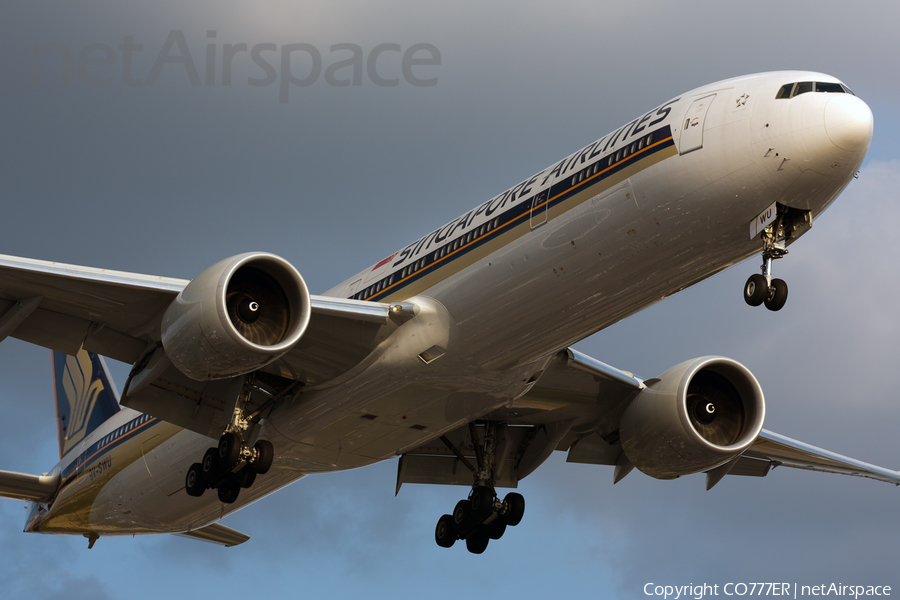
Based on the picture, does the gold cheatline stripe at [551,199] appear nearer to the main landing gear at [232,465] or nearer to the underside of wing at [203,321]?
the underside of wing at [203,321]

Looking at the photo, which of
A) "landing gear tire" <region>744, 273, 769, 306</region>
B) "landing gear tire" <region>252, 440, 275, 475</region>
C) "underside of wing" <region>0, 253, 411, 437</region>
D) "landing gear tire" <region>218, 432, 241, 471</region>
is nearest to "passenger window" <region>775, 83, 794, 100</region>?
"landing gear tire" <region>744, 273, 769, 306</region>

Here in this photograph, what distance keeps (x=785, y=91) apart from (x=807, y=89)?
0.97 feet

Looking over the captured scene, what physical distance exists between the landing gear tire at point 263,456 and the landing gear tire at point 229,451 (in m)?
0.40

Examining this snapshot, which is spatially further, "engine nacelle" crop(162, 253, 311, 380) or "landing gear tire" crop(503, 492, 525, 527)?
"landing gear tire" crop(503, 492, 525, 527)

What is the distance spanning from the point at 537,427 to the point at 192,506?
8019 mm

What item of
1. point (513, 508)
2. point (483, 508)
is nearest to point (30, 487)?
point (483, 508)

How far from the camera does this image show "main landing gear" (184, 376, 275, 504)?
18016 mm

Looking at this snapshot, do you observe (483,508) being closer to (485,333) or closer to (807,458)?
(485,333)

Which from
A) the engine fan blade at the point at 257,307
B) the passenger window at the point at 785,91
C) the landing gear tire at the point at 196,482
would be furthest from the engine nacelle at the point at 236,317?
the passenger window at the point at 785,91

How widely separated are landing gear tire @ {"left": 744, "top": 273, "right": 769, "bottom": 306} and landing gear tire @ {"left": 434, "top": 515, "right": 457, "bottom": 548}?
10482 millimetres

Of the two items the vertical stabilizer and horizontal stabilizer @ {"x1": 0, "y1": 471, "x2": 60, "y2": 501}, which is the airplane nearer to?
horizontal stabilizer @ {"x1": 0, "y1": 471, "x2": 60, "y2": 501}

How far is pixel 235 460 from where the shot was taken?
58.9ft

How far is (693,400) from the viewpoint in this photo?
21562 millimetres

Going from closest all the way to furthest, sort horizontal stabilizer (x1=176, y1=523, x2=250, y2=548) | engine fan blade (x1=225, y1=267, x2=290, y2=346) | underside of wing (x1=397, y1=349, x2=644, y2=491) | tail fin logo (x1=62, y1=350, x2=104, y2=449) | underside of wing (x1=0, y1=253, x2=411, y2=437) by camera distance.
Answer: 1. underside of wing (x1=0, y1=253, x2=411, y2=437)
2. engine fan blade (x1=225, y1=267, x2=290, y2=346)
3. underside of wing (x1=397, y1=349, x2=644, y2=491)
4. horizontal stabilizer (x1=176, y1=523, x2=250, y2=548)
5. tail fin logo (x1=62, y1=350, x2=104, y2=449)
